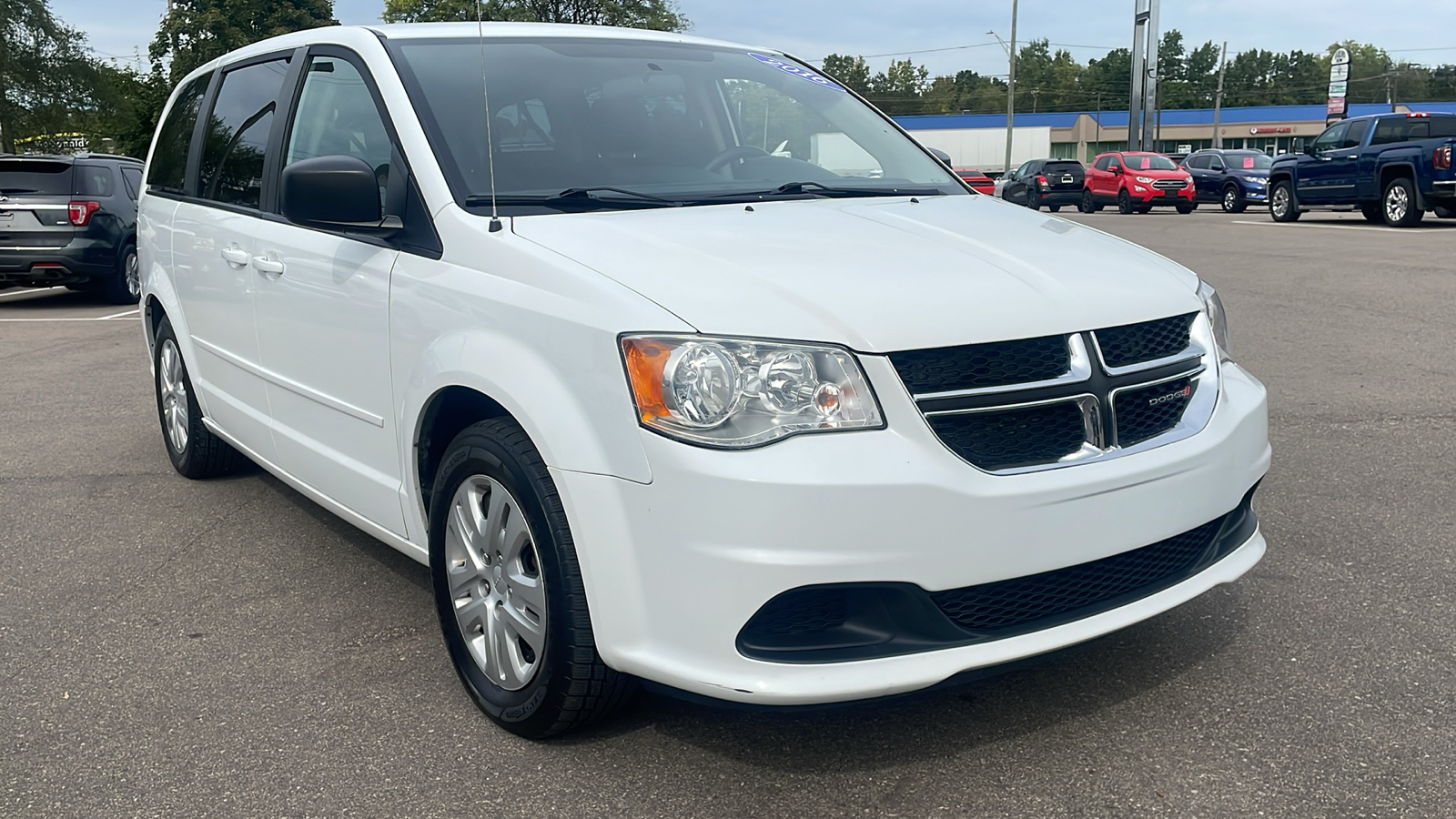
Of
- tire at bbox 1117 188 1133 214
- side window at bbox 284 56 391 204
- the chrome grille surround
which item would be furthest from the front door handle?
tire at bbox 1117 188 1133 214

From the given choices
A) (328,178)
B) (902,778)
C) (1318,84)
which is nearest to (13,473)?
(328,178)

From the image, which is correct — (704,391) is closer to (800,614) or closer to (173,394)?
(800,614)

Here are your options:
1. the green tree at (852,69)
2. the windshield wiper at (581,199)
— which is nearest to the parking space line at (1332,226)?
the windshield wiper at (581,199)

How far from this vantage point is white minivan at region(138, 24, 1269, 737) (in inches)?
98.0

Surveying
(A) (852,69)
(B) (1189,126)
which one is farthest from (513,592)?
(A) (852,69)

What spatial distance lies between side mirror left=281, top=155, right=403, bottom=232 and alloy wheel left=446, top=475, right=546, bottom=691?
807 millimetres

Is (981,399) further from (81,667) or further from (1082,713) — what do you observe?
(81,667)

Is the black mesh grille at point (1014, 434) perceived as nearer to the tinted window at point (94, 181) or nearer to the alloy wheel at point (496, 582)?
the alloy wheel at point (496, 582)

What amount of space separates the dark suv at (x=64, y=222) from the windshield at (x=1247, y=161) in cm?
2610

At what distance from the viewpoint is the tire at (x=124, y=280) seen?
14.1m

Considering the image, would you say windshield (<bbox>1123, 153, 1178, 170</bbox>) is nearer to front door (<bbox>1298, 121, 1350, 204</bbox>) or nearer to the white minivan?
front door (<bbox>1298, 121, 1350, 204</bbox>)

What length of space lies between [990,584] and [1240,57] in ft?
535

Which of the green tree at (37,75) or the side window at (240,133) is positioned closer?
the side window at (240,133)

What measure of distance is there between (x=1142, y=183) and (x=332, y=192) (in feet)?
99.1
